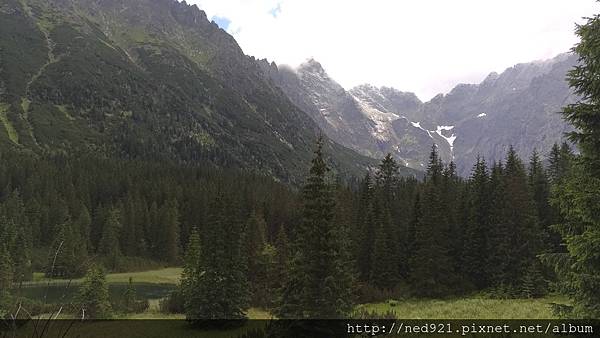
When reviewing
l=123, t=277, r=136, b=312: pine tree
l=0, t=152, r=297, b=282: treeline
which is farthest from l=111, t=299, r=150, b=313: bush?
l=0, t=152, r=297, b=282: treeline

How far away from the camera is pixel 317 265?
87.5ft

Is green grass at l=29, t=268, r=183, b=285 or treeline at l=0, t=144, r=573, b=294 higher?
treeline at l=0, t=144, r=573, b=294

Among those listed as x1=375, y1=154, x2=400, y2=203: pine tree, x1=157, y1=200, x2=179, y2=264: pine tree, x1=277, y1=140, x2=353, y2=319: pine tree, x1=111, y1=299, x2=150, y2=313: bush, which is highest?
x1=375, y1=154, x2=400, y2=203: pine tree

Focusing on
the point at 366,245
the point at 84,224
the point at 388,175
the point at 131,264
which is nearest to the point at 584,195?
the point at 366,245

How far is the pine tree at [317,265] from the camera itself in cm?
2603

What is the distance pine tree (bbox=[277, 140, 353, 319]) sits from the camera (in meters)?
26.0

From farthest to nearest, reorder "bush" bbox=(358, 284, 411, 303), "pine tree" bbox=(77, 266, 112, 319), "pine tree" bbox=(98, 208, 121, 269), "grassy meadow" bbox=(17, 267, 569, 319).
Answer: "pine tree" bbox=(98, 208, 121, 269)
"bush" bbox=(358, 284, 411, 303)
"pine tree" bbox=(77, 266, 112, 319)
"grassy meadow" bbox=(17, 267, 569, 319)

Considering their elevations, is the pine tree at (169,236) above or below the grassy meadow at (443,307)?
above

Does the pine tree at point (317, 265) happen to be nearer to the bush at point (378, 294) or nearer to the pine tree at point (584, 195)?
the pine tree at point (584, 195)

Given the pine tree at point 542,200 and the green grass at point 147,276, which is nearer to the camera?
the pine tree at point 542,200

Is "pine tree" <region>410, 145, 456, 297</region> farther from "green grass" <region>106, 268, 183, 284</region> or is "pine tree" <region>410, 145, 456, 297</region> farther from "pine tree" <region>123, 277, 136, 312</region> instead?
"green grass" <region>106, 268, 183, 284</region>

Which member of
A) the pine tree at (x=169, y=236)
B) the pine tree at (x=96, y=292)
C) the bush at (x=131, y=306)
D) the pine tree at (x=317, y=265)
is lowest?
the bush at (x=131, y=306)

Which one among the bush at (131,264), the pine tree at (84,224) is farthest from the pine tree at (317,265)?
the pine tree at (84,224)

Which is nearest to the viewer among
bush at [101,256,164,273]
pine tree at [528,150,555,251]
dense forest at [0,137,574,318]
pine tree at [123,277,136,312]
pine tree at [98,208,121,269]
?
dense forest at [0,137,574,318]
